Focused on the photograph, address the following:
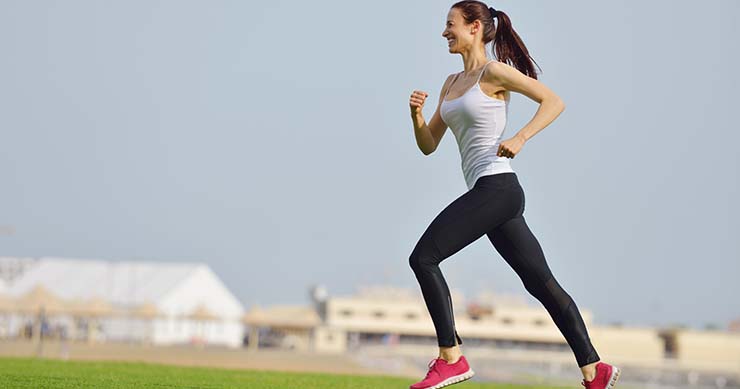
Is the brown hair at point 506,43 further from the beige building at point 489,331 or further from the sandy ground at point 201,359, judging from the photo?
the beige building at point 489,331

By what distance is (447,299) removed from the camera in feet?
17.1

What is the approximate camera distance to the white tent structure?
6875cm

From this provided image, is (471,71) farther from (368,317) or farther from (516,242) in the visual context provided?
(368,317)

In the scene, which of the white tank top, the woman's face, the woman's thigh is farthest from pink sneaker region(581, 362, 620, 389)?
the woman's face

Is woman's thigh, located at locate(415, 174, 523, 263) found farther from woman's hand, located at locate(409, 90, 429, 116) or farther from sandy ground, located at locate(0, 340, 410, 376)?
sandy ground, located at locate(0, 340, 410, 376)

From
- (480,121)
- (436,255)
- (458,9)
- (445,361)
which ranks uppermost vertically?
(458,9)

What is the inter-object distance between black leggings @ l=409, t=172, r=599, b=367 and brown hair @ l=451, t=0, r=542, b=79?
64cm

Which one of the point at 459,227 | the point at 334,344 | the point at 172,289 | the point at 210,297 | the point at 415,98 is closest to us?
the point at 459,227

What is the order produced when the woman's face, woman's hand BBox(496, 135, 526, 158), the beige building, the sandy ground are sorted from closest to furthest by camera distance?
woman's hand BBox(496, 135, 526, 158)
the woman's face
the sandy ground
the beige building

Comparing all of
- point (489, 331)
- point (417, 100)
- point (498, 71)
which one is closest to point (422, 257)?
point (417, 100)

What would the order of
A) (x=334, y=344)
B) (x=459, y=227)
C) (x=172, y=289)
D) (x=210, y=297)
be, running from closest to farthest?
(x=459, y=227), (x=172, y=289), (x=210, y=297), (x=334, y=344)

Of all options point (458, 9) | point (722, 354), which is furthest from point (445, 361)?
point (722, 354)

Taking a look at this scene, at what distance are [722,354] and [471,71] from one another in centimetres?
10572

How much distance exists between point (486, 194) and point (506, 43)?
874 mm
